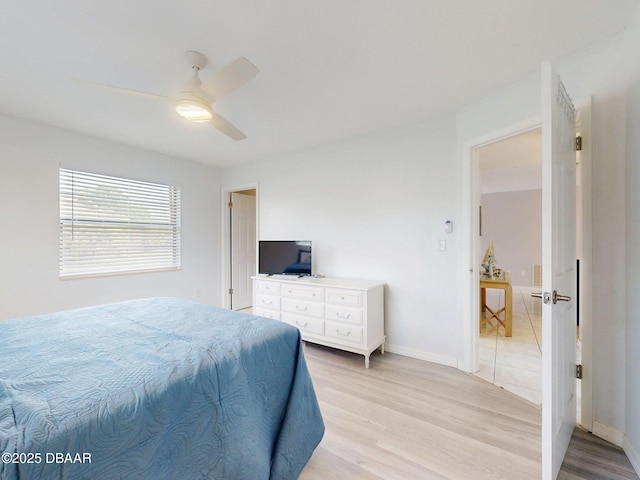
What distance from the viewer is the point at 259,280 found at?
3523 millimetres

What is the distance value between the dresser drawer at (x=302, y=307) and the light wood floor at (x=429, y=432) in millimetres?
632

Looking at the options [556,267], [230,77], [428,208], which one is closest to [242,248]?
[428,208]

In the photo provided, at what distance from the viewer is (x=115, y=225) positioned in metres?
3.47

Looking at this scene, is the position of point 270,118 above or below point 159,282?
above

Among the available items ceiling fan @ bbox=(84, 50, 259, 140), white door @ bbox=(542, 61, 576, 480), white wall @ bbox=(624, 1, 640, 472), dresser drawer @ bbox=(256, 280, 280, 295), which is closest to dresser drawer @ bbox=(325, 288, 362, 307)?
dresser drawer @ bbox=(256, 280, 280, 295)

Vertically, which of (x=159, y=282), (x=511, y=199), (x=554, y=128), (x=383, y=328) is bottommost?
(x=383, y=328)

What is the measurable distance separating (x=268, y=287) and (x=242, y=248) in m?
1.65

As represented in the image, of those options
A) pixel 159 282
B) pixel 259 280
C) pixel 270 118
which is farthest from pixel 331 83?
pixel 159 282

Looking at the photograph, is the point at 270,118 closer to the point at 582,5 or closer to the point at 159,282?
the point at 582,5

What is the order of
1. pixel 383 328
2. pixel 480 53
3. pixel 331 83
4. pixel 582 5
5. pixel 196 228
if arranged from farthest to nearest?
pixel 196 228
pixel 383 328
pixel 331 83
pixel 480 53
pixel 582 5

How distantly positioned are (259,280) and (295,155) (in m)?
1.75

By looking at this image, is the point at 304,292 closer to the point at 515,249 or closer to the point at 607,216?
the point at 607,216

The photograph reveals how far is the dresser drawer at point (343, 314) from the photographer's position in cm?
278

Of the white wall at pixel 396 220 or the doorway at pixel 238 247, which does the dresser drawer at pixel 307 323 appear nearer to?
the white wall at pixel 396 220
